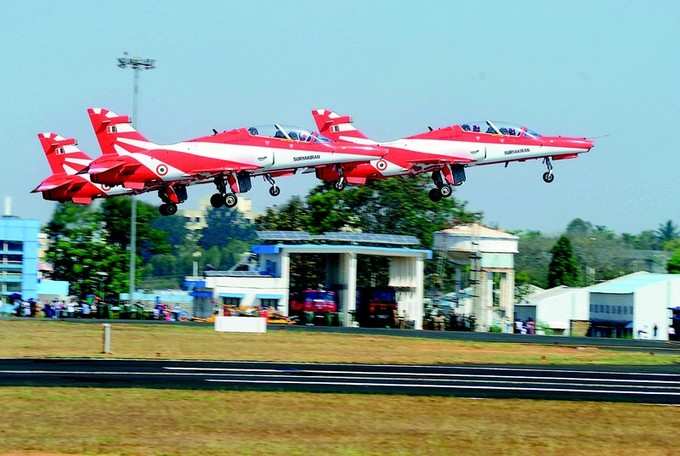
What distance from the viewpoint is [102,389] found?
33.9 metres

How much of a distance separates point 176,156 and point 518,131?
1819cm

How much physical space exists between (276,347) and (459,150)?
15.4 m

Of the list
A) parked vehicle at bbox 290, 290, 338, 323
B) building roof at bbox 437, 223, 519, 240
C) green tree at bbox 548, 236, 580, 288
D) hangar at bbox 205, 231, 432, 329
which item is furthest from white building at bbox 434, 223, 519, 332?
green tree at bbox 548, 236, 580, 288

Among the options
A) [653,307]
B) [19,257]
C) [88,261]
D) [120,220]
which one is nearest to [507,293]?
[653,307]

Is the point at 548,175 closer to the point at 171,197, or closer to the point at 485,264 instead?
the point at 171,197

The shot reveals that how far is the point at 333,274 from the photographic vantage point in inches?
3959

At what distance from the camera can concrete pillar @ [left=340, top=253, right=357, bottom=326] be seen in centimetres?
9556

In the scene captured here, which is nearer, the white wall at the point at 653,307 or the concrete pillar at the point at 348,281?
the concrete pillar at the point at 348,281

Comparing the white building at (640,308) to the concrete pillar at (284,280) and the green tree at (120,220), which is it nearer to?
the concrete pillar at (284,280)

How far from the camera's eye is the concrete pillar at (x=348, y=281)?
95.6 m

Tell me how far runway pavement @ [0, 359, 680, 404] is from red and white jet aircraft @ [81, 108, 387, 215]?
17759 millimetres

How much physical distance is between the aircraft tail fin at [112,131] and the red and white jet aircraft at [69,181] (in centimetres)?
209

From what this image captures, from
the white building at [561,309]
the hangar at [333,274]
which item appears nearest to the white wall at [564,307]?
the white building at [561,309]

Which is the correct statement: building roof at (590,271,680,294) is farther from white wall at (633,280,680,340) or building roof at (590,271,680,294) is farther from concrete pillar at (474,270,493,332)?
concrete pillar at (474,270,493,332)
